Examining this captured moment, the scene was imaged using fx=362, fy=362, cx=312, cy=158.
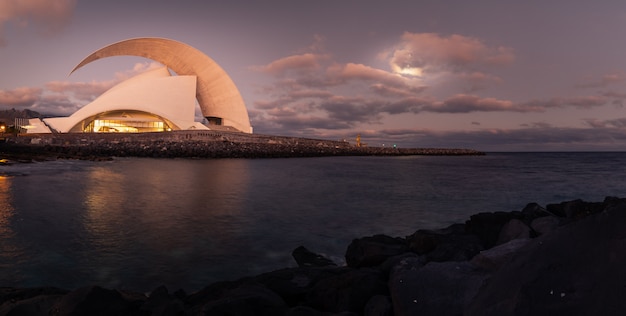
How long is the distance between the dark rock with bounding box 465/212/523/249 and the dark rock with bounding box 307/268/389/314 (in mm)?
1731

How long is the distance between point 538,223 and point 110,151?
1293 inches

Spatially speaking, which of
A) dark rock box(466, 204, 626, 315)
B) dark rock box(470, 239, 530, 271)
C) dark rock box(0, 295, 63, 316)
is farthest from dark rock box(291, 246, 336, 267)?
dark rock box(466, 204, 626, 315)

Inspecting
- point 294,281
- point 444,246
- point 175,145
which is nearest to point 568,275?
point 444,246

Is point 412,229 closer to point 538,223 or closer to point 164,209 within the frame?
point 538,223

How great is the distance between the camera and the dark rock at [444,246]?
3.09m

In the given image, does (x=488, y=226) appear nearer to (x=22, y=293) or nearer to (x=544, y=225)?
(x=544, y=225)

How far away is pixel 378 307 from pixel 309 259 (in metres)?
2.08

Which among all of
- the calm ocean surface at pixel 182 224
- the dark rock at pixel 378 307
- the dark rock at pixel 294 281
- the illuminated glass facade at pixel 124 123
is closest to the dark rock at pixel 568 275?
the dark rock at pixel 378 307

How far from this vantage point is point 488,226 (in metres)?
3.98

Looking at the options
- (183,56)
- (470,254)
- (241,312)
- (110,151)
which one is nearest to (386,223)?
(470,254)

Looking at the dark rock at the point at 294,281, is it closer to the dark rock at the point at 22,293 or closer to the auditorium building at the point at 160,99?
the dark rock at the point at 22,293

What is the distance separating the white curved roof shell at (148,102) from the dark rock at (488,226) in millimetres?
42429

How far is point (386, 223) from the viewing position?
6840 millimetres

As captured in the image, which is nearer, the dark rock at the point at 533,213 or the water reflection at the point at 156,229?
the water reflection at the point at 156,229
